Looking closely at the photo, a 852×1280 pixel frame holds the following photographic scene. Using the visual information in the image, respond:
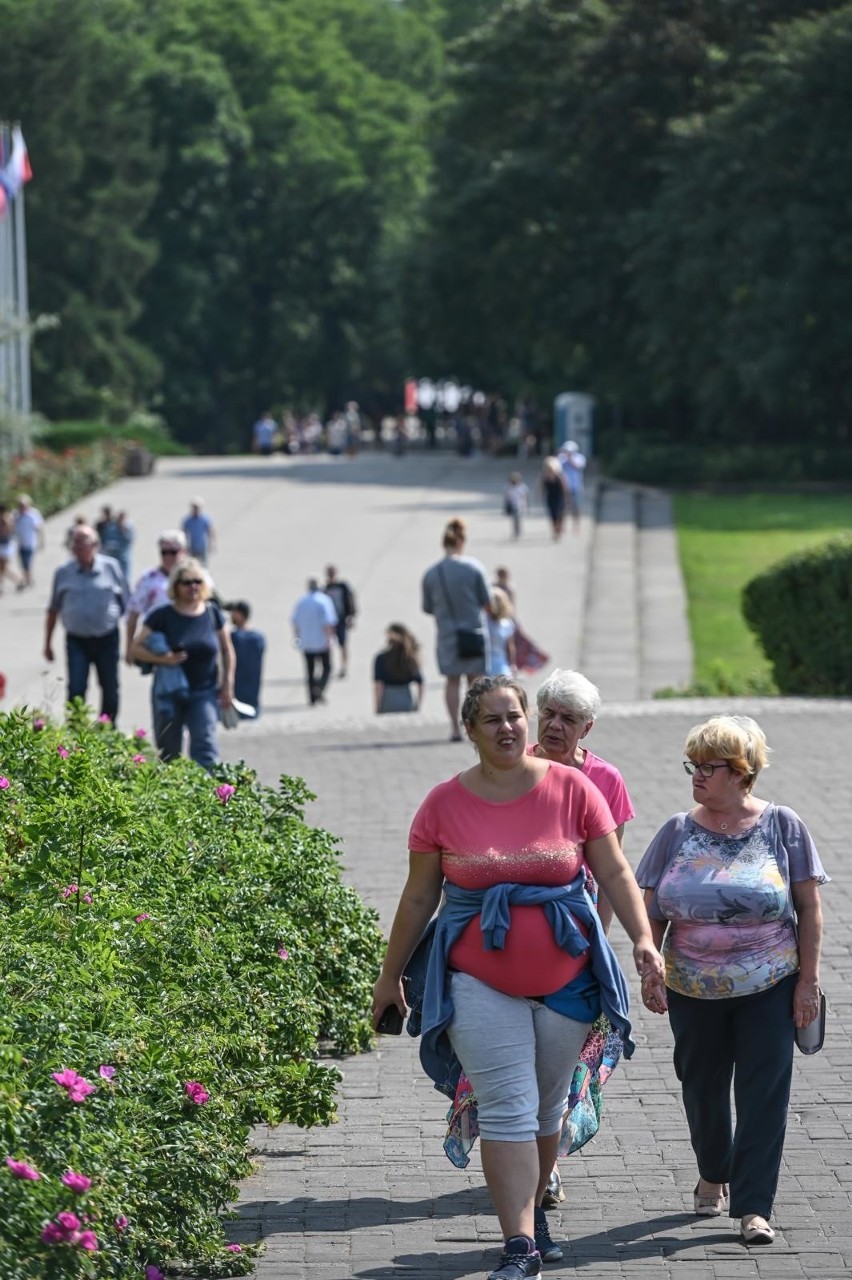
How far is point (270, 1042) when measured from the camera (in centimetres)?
619

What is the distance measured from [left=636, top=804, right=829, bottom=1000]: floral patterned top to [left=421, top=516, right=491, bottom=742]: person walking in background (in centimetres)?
946

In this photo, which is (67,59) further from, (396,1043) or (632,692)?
(396,1043)

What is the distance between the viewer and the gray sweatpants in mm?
5105

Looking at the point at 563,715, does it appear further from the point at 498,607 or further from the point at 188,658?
the point at 498,607

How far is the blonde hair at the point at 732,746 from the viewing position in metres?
5.42

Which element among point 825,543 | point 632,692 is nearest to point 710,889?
point 825,543

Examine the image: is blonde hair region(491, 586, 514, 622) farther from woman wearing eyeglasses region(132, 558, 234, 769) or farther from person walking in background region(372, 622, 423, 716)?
woman wearing eyeglasses region(132, 558, 234, 769)

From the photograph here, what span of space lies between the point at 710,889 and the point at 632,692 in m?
15.9

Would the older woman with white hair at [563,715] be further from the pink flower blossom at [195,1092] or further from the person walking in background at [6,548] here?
the person walking in background at [6,548]

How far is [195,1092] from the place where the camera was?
509 centimetres

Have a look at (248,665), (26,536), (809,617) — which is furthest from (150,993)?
(26,536)

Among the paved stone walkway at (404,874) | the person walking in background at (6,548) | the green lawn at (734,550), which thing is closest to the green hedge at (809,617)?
the green lawn at (734,550)

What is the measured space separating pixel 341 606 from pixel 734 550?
36.2 ft

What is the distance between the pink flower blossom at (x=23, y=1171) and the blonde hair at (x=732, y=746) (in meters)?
2.05
